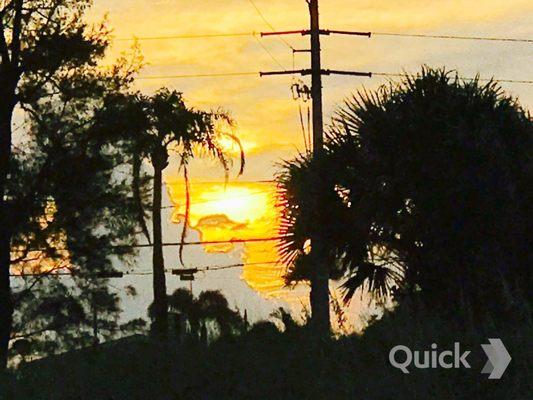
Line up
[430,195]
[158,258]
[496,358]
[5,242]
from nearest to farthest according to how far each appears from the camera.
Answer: [496,358] < [430,195] < [5,242] < [158,258]

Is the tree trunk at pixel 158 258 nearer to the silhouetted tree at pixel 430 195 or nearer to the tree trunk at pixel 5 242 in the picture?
the tree trunk at pixel 5 242

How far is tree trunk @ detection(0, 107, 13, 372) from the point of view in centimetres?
3841

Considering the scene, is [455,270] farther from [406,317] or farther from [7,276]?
[7,276]

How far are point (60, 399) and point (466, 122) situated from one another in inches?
627

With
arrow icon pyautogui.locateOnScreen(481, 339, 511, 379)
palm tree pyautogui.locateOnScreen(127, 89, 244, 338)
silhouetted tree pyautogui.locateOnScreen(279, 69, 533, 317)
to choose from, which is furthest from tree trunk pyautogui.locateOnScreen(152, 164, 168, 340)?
arrow icon pyautogui.locateOnScreen(481, 339, 511, 379)

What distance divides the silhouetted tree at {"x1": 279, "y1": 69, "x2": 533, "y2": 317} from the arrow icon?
8.83 meters

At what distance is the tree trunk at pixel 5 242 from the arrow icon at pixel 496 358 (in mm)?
23656

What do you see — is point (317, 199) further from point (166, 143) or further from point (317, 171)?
point (166, 143)

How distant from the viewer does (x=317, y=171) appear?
29.9 meters

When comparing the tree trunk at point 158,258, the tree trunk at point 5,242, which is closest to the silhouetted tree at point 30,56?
the tree trunk at point 5,242

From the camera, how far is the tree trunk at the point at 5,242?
3841cm

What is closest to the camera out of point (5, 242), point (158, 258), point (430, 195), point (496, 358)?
point (496, 358)

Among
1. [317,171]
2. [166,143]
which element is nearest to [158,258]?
[166,143]

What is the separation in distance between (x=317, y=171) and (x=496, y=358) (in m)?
14.0
